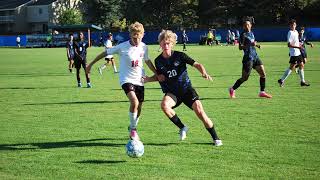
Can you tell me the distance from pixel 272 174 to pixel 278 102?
22.1 ft

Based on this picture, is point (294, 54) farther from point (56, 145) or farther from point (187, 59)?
point (56, 145)

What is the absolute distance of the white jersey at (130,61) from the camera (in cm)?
874

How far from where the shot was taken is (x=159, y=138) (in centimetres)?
884

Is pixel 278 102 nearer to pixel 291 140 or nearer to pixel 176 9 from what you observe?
pixel 291 140

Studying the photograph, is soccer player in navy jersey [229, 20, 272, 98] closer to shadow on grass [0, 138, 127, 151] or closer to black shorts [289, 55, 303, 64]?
black shorts [289, 55, 303, 64]

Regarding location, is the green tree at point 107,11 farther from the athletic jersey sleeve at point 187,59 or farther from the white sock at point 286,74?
the athletic jersey sleeve at point 187,59

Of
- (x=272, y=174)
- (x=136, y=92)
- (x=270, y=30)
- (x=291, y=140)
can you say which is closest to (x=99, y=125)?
(x=136, y=92)

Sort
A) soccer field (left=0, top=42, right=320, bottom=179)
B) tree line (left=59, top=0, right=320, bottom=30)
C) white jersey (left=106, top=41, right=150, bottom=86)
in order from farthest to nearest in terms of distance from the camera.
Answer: tree line (left=59, top=0, right=320, bottom=30)
white jersey (left=106, top=41, right=150, bottom=86)
soccer field (left=0, top=42, right=320, bottom=179)

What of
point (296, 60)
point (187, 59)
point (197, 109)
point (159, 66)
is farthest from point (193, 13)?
point (197, 109)

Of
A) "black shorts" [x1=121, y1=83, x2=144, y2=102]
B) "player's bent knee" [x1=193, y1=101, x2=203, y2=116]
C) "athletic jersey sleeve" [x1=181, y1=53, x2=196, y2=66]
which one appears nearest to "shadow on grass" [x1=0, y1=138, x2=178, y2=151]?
"player's bent knee" [x1=193, y1=101, x2=203, y2=116]

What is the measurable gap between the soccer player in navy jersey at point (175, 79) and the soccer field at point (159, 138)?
0.54 meters

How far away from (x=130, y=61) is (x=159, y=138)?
1.51 m

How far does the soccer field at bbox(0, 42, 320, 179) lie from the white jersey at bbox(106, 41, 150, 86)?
1.12 metres

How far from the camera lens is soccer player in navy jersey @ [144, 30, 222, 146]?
818cm
